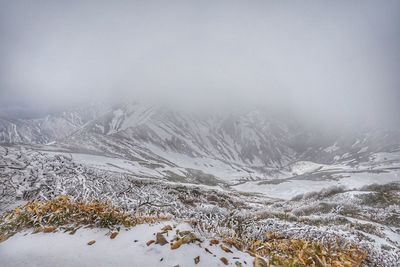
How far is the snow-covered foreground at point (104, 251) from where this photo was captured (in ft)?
28.4

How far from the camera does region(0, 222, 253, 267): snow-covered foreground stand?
341 inches

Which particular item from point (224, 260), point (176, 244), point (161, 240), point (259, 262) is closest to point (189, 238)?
point (176, 244)

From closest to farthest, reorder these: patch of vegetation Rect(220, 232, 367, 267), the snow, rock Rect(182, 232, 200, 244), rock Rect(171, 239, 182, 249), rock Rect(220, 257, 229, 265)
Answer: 1. rock Rect(220, 257, 229, 265)
2. patch of vegetation Rect(220, 232, 367, 267)
3. rock Rect(171, 239, 182, 249)
4. rock Rect(182, 232, 200, 244)
5. the snow

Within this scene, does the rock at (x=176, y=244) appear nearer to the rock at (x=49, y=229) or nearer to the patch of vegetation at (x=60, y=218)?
the patch of vegetation at (x=60, y=218)

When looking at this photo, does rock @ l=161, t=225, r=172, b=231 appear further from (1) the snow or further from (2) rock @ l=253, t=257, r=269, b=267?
(1) the snow

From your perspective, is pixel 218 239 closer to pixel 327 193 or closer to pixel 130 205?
pixel 130 205

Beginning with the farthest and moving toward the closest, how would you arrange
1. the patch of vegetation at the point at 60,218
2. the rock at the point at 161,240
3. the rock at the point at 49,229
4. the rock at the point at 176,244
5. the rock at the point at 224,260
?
the patch of vegetation at the point at 60,218, the rock at the point at 49,229, the rock at the point at 161,240, the rock at the point at 176,244, the rock at the point at 224,260

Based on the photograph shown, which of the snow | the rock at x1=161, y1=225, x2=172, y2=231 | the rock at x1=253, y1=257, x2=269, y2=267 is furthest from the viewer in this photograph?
the snow

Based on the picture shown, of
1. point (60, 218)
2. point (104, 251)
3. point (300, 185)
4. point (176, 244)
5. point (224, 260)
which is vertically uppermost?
point (176, 244)

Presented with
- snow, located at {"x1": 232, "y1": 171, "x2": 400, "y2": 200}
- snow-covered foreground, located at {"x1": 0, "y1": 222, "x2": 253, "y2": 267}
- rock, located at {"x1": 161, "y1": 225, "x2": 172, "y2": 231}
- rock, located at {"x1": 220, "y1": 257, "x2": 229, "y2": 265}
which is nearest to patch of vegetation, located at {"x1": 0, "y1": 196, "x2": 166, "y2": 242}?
snow-covered foreground, located at {"x1": 0, "y1": 222, "x2": 253, "y2": 267}

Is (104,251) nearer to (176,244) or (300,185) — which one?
(176,244)

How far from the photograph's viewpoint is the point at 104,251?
30.6 feet

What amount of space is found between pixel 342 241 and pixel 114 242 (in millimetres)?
11158

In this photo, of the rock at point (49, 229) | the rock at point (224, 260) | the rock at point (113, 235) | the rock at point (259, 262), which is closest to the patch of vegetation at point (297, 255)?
the rock at point (259, 262)
